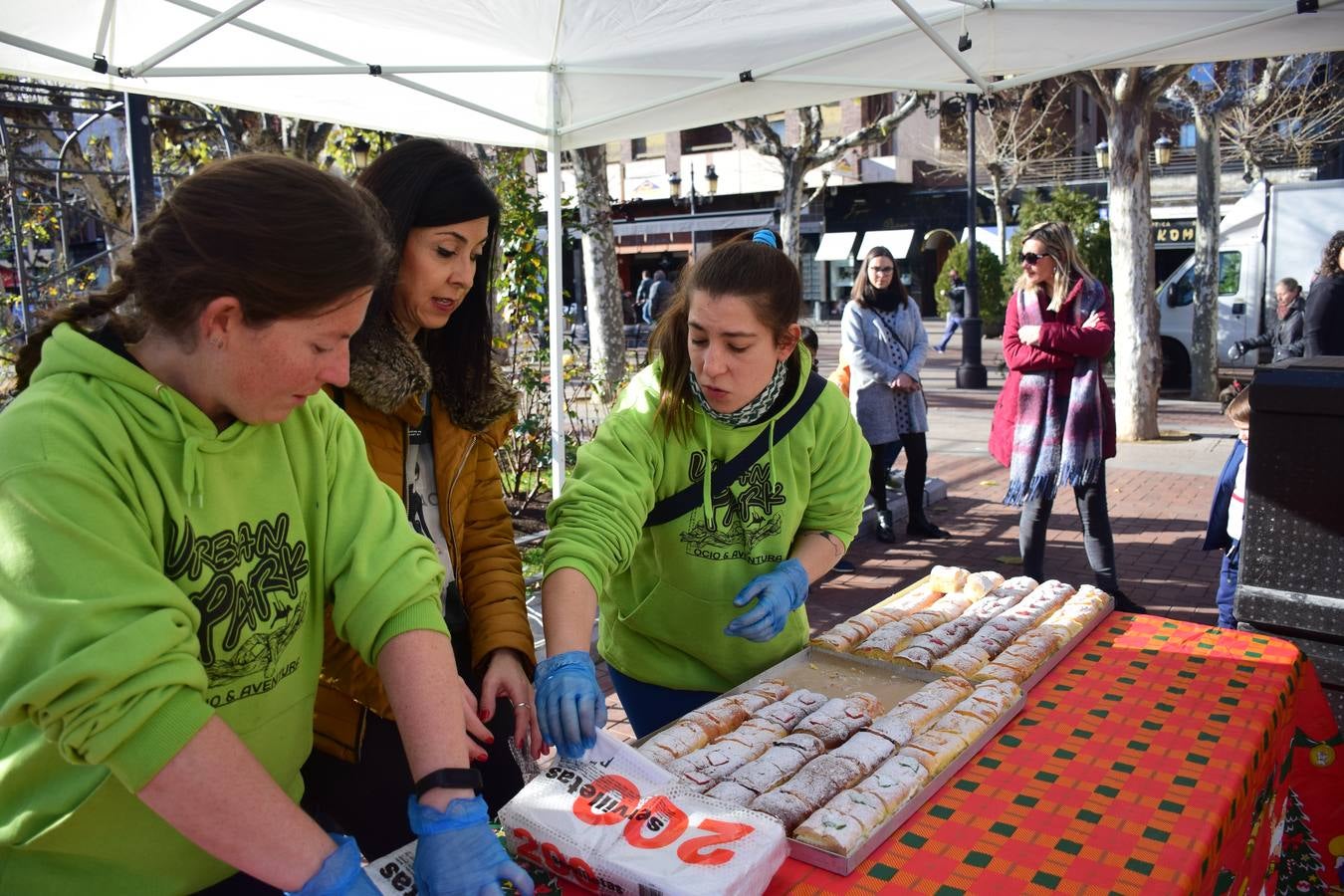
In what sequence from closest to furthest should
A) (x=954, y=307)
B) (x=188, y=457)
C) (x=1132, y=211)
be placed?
(x=188, y=457) → (x=1132, y=211) → (x=954, y=307)

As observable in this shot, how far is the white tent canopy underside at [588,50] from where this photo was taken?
3799 mm

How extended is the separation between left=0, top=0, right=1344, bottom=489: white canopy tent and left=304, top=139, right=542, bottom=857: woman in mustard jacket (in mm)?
1929

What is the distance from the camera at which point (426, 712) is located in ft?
5.03

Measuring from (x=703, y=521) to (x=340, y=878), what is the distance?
1195mm

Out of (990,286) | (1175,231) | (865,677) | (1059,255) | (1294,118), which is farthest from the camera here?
(990,286)

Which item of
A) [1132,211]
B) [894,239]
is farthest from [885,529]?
[894,239]

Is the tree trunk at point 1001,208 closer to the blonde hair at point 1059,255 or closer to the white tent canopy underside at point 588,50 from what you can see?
the blonde hair at point 1059,255

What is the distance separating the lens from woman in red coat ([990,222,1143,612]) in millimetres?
5199

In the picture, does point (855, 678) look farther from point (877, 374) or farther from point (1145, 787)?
point (877, 374)

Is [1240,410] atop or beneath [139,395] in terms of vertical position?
beneath

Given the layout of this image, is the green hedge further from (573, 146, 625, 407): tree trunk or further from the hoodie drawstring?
the hoodie drawstring

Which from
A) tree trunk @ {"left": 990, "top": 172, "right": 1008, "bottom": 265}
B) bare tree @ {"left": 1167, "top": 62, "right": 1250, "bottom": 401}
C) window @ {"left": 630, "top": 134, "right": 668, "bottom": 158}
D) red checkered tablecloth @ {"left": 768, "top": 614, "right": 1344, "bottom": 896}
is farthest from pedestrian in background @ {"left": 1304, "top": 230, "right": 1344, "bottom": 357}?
window @ {"left": 630, "top": 134, "right": 668, "bottom": 158}

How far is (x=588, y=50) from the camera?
4.54 meters

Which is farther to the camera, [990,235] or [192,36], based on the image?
[990,235]
